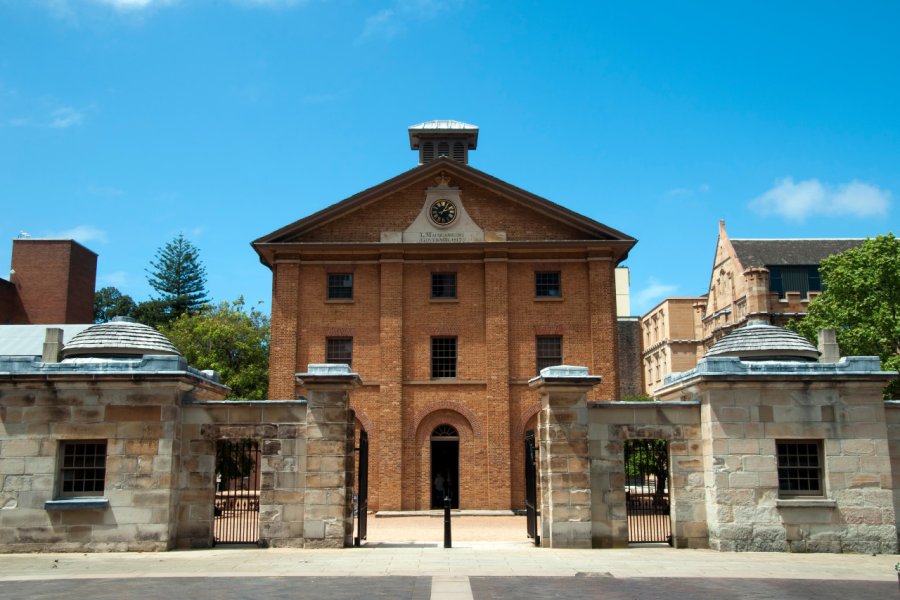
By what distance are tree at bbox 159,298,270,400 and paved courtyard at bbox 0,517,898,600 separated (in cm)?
2937

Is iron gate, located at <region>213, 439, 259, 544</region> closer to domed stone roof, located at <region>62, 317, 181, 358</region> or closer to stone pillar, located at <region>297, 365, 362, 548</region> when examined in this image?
stone pillar, located at <region>297, 365, 362, 548</region>

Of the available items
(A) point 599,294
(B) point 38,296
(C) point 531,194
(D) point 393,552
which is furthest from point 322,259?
(B) point 38,296

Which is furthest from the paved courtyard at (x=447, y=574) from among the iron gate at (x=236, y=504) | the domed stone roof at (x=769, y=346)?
the domed stone roof at (x=769, y=346)

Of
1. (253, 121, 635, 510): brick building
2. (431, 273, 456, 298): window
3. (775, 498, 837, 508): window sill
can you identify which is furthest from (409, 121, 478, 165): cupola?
(775, 498, 837, 508): window sill

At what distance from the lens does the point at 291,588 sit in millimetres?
11188

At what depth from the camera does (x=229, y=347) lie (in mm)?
46094

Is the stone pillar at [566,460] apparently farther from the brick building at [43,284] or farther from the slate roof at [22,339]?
A: the brick building at [43,284]

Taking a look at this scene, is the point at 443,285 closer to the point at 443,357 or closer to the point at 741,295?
the point at 443,357

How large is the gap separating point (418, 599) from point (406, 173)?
22.8 meters

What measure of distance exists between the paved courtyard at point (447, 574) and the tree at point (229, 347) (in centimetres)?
2937

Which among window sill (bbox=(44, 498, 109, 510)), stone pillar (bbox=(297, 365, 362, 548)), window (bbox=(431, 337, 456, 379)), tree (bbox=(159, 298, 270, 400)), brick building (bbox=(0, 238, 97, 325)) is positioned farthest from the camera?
brick building (bbox=(0, 238, 97, 325))

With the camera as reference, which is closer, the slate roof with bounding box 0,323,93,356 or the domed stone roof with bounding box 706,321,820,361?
the domed stone roof with bounding box 706,321,820,361

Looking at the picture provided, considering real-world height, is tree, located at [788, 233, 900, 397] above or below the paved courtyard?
above

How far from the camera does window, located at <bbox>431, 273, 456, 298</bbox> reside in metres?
30.9
